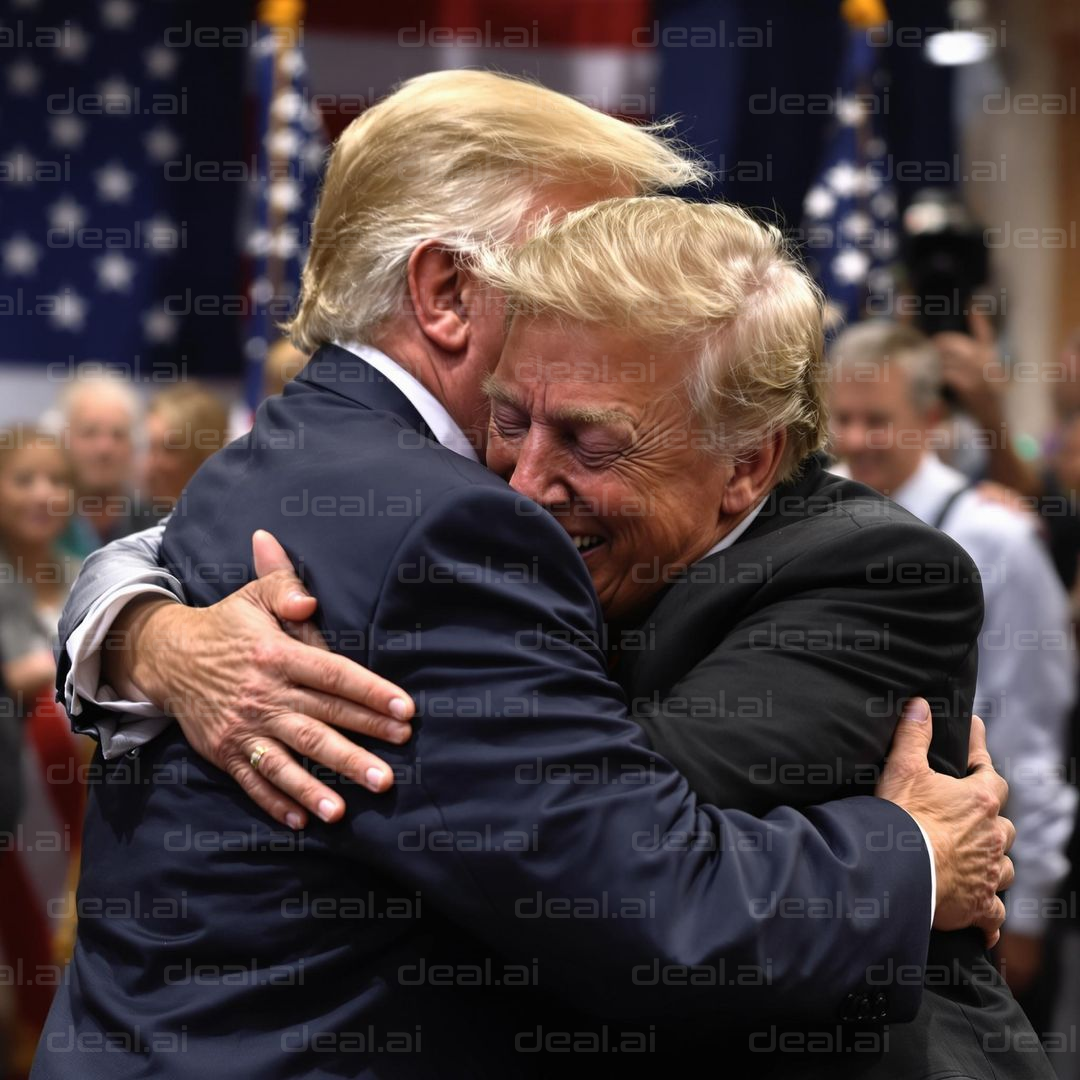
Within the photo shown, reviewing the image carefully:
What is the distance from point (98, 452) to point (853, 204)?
2.99 metres

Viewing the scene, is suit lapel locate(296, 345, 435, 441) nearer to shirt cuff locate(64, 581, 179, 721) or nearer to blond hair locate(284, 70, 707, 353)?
blond hair locate(284, 70, 707, 353)

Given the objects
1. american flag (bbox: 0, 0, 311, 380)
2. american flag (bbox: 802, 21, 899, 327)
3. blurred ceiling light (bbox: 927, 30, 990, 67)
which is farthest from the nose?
blurred ceiling light (bbox: 927, 30, 990, 67)

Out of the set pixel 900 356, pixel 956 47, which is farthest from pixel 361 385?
pixel 956 47

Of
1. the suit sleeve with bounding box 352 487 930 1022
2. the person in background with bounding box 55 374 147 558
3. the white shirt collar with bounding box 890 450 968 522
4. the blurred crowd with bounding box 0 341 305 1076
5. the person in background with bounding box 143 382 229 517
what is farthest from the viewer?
the person in background with bounding box 55 374 147 558

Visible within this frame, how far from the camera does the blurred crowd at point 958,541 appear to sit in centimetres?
338

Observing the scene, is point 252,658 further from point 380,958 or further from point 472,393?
point 472,393

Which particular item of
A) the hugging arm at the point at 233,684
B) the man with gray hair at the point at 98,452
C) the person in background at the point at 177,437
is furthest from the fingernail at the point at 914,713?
the man with gray hair at the point at 98,452

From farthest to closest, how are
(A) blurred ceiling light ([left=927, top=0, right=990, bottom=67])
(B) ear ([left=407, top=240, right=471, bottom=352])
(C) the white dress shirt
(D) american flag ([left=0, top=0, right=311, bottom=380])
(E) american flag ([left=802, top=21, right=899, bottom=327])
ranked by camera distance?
(A) blurred ceiling light ([left=927, top=0, right=990, bottom=67]) → (D) american flag ([left=0, top=0, right=311, bottom=380]) → (E) american flag ([left=802, top=21, right=899, bottom=327]) → (C) the white dress shirt → (B) ear ([left=407, top=240, right=471, bottom=352])

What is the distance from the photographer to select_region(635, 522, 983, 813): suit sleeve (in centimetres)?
134

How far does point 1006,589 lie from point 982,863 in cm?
209

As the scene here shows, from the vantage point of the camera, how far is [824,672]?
1375 mm

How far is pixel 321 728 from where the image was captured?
1.31 metres

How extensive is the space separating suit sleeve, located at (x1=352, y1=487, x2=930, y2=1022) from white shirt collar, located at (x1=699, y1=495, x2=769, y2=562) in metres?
0.28

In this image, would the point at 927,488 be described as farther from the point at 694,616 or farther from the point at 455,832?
the point at 455,832
